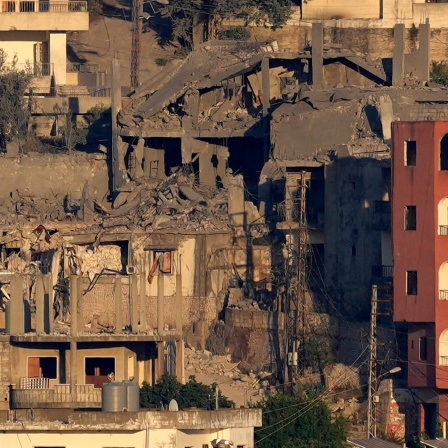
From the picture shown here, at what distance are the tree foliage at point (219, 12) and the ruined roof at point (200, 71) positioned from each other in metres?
6.21

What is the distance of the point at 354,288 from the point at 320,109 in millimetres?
6484

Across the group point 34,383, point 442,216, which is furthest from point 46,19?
point 34,383

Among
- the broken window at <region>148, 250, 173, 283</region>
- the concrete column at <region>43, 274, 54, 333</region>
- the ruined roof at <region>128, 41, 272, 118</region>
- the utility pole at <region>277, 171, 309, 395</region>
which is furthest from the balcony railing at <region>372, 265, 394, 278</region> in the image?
the ruined roof at <region>128, 41, 272, 118</region>

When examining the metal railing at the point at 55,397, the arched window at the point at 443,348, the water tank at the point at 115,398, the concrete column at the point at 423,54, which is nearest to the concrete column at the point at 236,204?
the concrete column at the point at 423,54

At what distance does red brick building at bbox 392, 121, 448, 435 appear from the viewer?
212ft

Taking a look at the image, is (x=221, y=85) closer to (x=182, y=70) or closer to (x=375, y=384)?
(x=182, y=70)

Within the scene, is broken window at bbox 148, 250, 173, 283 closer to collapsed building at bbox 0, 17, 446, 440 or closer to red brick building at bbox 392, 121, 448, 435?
collapsed building at bbox 0, 17, 446, 440

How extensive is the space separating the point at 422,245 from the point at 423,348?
2373 millimetres

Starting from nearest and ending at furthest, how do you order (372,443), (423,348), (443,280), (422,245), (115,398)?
(115,398) → (372,443) → (423,348) → (443,280) → (422,245)

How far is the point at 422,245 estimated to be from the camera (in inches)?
2564

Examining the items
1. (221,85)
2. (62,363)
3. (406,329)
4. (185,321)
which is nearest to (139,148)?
(221,85)

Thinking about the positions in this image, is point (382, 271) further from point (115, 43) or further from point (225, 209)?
point (115, 43)

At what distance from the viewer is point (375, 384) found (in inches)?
Result: 2544

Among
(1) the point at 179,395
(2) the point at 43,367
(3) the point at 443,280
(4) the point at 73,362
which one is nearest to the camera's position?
(4) the point at 73,362
